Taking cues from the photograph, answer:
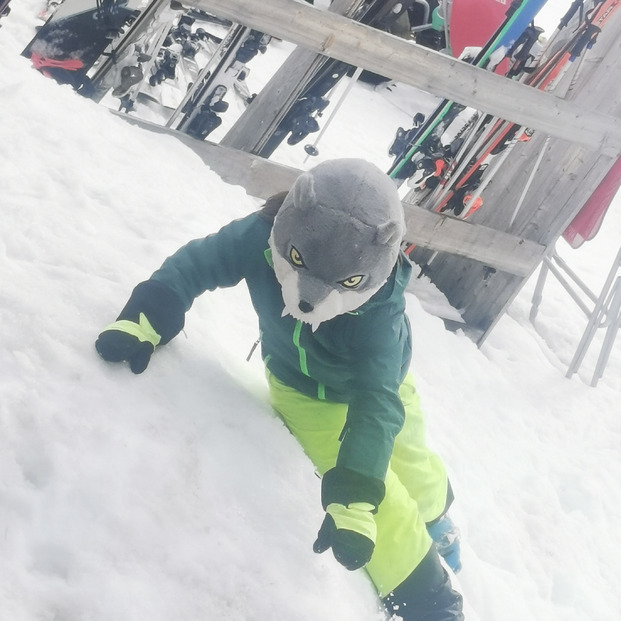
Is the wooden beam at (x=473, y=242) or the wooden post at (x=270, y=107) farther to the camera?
the wooden beam at (x=473, y=242)

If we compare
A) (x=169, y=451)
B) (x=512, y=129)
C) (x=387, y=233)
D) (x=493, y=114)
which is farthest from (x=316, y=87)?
(x=169, y=451)

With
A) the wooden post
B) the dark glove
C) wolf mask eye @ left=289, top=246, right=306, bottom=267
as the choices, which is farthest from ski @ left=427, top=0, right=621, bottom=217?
the dark glove

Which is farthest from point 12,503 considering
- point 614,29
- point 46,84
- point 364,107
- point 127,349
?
point 364,107

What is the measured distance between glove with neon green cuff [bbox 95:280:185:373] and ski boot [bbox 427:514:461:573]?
38.2 inches

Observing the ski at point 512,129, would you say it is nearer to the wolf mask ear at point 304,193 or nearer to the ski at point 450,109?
the ski at point 450,109

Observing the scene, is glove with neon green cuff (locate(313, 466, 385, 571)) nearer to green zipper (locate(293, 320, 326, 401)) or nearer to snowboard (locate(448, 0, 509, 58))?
green zipper (locate(293, 320, 326, 401))

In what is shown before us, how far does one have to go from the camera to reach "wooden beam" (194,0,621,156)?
102 inches

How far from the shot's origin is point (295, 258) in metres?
1.39

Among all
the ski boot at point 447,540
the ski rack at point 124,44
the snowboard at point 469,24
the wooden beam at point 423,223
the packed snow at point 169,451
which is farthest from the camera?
the snowboard at point 469,24

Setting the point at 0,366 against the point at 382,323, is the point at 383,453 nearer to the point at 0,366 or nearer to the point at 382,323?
the point at 382,323

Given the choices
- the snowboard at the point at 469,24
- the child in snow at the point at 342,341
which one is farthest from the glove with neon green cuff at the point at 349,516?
the snowboard at the point at 469,24

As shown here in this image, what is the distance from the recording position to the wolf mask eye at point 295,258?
139cm

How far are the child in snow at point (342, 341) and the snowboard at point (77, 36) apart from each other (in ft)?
6.46

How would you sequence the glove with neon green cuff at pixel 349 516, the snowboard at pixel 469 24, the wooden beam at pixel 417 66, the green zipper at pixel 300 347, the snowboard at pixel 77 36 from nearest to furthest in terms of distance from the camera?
the glove with neon green cuff at pixel 349 516, the green zipper at pixel 300 347, the wooden beam at pixel 417 66, the snowboard at pixel 77 36, the snowboard at pixel 469 24
